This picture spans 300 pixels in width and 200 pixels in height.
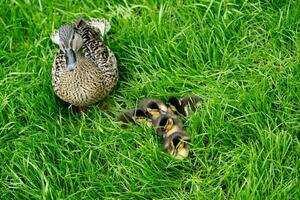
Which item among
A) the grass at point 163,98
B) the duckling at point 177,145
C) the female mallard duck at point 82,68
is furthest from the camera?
the female mallard duck at point 82,68

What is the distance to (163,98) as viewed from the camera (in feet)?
14.5

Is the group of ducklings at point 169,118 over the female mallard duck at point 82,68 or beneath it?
beneath

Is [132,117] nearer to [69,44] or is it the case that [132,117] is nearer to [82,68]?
[82,68]

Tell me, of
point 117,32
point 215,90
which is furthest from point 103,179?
point 117,32

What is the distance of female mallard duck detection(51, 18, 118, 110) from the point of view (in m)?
4.22

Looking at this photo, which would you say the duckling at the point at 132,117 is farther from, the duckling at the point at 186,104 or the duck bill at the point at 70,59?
the duck bill at the point at 70,59

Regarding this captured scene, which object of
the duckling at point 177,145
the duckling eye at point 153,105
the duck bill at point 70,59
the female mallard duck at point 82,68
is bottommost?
the duckling at point 177,145

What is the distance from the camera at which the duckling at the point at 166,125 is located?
416 cm

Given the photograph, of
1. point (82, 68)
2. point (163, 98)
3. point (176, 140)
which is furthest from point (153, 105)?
point (82, 68)

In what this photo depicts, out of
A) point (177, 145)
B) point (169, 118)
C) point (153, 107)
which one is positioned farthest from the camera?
point (153, 107)

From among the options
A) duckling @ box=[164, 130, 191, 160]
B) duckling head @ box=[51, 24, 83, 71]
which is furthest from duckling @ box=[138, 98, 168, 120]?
duckling head @ box=[51, 24, 83, 71]

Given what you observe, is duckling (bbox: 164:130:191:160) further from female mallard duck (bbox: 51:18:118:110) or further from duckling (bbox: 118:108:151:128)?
female mallard duck (bbox: 51:18:118:110)

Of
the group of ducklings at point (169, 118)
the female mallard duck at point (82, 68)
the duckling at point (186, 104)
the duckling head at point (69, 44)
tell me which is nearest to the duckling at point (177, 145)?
the group of ducklings at point (169, 118)

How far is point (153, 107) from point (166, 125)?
0.65 feet
